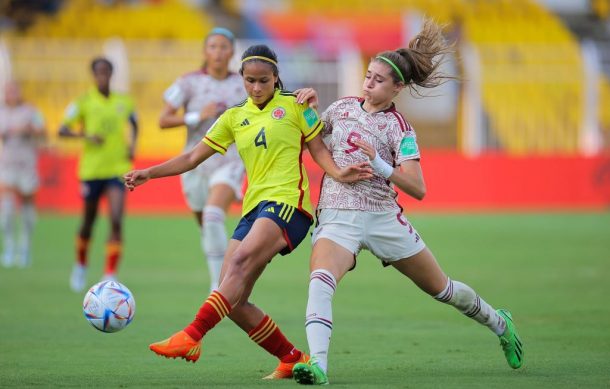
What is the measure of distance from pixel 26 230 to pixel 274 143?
10.8 metres

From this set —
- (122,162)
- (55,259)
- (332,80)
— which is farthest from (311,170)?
(122,162)

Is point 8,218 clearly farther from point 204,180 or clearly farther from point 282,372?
point 282,372

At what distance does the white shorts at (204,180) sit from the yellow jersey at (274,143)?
143 inches

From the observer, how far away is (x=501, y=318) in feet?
26.7

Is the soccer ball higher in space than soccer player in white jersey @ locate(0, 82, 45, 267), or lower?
lower

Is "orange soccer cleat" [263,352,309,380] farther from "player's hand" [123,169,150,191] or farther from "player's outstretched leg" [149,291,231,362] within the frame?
"player's hand" [123,169,150,191]

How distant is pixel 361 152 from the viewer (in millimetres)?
7633

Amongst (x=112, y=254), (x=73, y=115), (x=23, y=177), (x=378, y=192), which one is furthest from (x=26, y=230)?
(x=378, y=192)

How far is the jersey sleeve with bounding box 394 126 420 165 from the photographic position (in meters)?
7.51

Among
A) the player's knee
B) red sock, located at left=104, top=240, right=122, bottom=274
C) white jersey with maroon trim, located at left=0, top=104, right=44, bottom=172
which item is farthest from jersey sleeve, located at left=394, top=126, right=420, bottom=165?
white jersey with maroon trim, located at left=0, top=104, right=44, bottom=172

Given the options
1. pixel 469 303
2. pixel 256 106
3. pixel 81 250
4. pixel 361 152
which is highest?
pixel 256 106

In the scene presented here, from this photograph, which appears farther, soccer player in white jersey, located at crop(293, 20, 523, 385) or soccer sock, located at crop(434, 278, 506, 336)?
soccer sock, located at crop(434, 278, 506, 336)

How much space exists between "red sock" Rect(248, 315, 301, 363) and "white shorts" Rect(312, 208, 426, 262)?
721mm

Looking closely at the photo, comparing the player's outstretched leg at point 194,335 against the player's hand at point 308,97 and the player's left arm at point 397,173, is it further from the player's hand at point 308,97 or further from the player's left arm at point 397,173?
the player's hand at point 308,97
